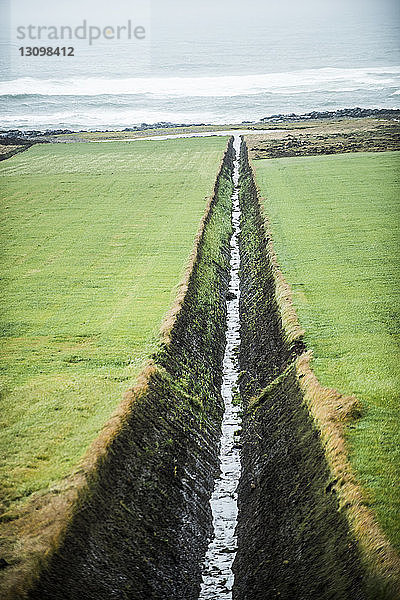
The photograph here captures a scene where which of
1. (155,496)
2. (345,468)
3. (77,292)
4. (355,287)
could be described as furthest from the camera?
(77,292)

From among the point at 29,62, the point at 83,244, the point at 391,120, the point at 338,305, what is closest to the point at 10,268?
the point at 83,244

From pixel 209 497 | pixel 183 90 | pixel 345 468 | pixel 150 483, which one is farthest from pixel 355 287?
pixel 183 90

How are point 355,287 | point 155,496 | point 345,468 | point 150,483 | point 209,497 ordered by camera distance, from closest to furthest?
point 345,468 → point 155,496 → point 150,483 → point 209,497 → point 355,287

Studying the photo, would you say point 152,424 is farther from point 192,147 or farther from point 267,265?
point 192,147

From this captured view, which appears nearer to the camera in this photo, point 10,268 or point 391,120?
point 10,268

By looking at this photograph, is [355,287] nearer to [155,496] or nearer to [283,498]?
[283,498]
